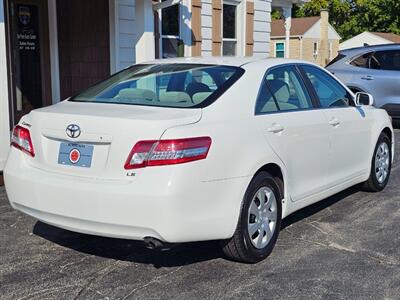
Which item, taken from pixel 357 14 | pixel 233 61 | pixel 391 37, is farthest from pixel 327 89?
pixel 357 14

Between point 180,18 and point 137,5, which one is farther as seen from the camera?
point 180,18

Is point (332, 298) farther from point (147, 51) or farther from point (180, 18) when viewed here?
point (180, 18)

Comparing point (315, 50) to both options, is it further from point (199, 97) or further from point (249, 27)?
point (199, 97)

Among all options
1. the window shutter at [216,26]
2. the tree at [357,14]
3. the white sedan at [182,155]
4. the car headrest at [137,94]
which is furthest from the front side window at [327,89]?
the tree at [357,14]

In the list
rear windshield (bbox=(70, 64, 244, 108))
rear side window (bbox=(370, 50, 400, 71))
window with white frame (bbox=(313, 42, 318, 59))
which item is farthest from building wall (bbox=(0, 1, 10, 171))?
window with white frame (bbox=(313, 42, 318, 59))

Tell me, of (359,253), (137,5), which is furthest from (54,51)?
(359,253)

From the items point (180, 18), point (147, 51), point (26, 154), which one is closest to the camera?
point (26, 154)

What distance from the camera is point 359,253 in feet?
15.0

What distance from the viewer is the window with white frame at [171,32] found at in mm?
10930

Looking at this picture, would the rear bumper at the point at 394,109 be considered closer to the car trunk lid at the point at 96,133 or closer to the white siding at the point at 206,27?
the white siding at the point at 206,27

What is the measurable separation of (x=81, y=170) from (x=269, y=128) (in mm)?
1422

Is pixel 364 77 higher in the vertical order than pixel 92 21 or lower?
lower

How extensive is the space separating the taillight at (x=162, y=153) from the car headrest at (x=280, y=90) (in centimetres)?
123

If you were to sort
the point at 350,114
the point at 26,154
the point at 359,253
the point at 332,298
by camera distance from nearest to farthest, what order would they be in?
the point at 332,298
the point at 26,154
the point at 359,253
the point at 350,114
